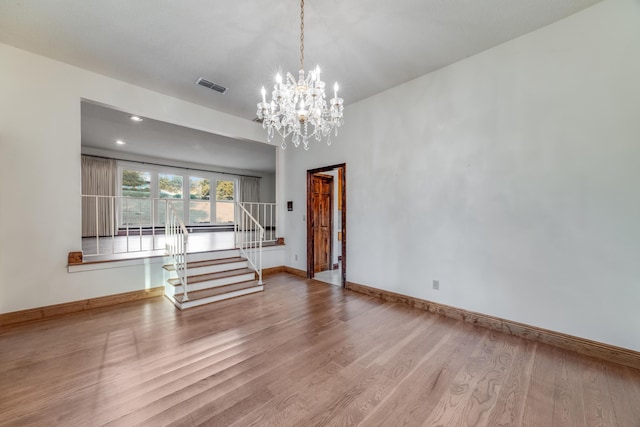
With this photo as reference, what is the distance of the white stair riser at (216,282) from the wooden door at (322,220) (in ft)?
4.88

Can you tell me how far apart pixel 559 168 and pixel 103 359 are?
4734 mm

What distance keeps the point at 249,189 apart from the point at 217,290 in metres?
7.91

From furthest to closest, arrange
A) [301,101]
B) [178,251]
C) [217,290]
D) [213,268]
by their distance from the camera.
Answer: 1. [213,268]
2. [178,251]
3. [217,290]
4. [301,101]

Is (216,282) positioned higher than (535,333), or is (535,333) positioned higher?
(216,282)

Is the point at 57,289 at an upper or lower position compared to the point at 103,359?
upper

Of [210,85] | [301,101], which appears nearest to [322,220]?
[210,85]

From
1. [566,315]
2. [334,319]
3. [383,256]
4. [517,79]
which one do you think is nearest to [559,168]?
[517,79]

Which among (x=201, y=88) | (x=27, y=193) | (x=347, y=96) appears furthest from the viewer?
(x=347, y=96)

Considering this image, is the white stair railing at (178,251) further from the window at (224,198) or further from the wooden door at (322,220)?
the window at (224,198)

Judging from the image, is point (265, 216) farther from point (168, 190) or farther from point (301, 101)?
point (168, 190)

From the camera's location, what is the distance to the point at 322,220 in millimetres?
5656

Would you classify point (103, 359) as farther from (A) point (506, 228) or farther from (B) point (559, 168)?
(B) point (559, 168)

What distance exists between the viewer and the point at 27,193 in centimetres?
303

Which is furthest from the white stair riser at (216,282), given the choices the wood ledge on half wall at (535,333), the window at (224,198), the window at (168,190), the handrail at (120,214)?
the window at (224,198)
